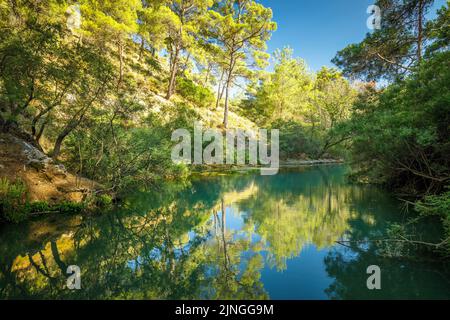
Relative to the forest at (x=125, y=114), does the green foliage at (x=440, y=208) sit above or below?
below

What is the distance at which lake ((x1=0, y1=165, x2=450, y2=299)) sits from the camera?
394 centimetres

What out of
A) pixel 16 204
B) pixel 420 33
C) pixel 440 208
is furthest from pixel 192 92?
pixel 440 208

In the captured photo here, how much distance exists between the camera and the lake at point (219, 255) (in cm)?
394

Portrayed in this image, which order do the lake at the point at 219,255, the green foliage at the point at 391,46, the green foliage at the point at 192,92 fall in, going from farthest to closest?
the green foliage at the point at 192,92 → the green foliage at the point at 391,46 → the lake at the point at 219,255

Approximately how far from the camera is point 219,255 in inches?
212

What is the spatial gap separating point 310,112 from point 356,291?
116 ft

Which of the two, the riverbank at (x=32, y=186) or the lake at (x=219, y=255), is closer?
the lake at (x=219, y=255)

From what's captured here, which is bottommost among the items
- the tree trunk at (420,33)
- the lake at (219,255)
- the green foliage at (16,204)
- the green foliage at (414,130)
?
the lake at (219,255)

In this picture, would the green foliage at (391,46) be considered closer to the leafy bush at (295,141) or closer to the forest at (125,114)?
→ the forest at (125,114)

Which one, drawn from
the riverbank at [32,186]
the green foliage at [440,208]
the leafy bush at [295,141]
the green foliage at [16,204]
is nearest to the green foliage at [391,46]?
the green foliage at [440,208]

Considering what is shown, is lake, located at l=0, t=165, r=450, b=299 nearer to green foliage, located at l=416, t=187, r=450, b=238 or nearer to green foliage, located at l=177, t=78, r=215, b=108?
green foliage, located at l=416, t=187, r=450, b=238

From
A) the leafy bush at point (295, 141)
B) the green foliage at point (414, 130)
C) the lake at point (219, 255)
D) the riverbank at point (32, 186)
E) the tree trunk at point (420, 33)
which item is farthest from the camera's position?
the leafy bush at point (295, 141)

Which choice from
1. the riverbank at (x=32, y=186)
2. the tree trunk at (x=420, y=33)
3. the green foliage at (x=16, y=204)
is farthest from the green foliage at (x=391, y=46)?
the green foliage at (x=16, y=204)
